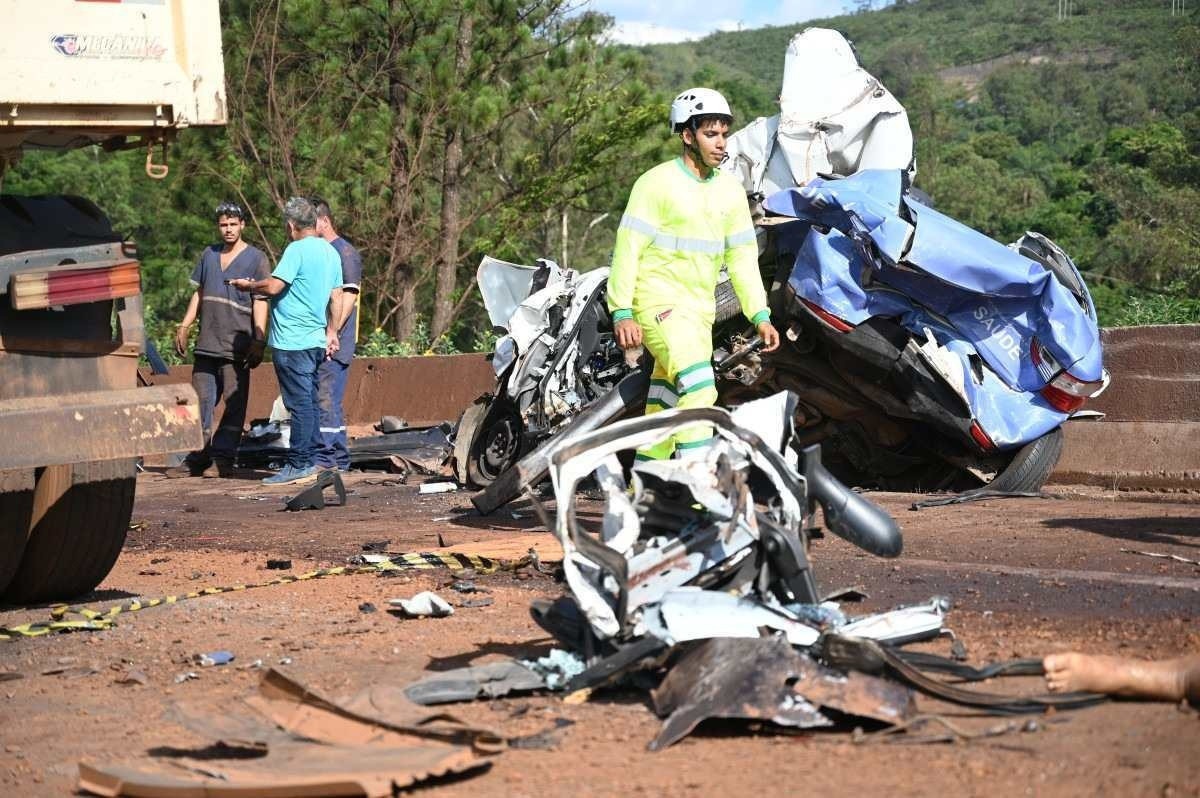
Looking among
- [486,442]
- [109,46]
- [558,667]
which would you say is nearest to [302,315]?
[486,442]

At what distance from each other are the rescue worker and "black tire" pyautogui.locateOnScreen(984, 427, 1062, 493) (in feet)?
8.00

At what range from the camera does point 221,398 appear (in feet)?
43.2

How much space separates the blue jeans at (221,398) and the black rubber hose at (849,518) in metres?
8.23

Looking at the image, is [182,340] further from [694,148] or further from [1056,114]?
[1056,114]

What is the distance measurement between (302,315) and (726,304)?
13.0 ft

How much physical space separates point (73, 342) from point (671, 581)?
8.88 feet

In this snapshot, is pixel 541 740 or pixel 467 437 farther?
pixel 467 437

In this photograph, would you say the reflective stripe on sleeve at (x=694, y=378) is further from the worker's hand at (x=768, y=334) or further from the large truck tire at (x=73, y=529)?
the large truck tire at (x=73, y=529)

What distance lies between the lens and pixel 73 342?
5855 millimetres

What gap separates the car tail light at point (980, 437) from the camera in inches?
341

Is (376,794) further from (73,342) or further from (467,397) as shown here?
(467,397)

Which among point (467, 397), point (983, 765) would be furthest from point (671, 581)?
point (467, 397)

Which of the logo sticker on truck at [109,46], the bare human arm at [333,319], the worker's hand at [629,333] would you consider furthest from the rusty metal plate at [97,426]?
the bare human arm at [333,319]

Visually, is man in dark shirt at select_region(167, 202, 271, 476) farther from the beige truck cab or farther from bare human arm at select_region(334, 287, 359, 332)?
the beige truck cab
